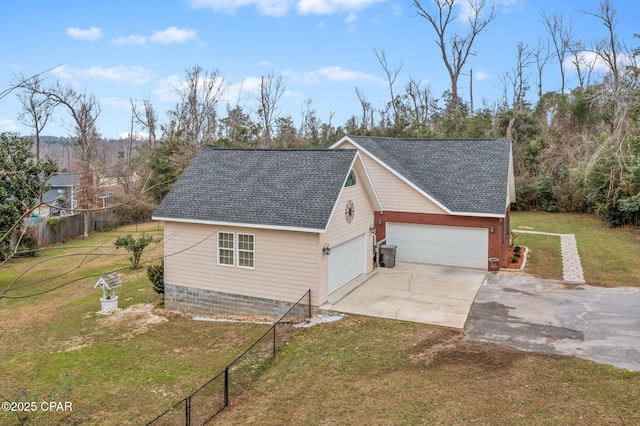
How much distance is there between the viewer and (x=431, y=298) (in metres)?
14.3

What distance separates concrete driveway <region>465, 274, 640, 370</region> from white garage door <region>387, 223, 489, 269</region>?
7.47 ft

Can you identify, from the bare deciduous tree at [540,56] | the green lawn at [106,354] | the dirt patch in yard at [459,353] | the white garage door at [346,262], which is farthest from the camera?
the bare deciduous tree at [540,56]

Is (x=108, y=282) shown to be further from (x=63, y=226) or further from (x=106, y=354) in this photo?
(x=63, y=226)

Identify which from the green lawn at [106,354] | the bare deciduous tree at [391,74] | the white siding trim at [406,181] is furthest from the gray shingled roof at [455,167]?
the bare deciduous tree at [391,74]

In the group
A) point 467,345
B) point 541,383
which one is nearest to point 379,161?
point 467,345

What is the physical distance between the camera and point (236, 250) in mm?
14383

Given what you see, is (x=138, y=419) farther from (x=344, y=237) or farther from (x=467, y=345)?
(x=344, y=237)

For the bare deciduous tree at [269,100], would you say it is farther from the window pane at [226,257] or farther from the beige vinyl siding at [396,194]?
the window pane at [226,257]

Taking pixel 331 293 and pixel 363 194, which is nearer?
pixel 331 293

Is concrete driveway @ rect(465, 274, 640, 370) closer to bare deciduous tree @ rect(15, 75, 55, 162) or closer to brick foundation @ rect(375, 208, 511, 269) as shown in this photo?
brick foundation @ rect(375, 208, 511, 269)

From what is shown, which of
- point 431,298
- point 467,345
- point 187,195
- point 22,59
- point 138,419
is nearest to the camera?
point 22,59

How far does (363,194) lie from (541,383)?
9.70 meters

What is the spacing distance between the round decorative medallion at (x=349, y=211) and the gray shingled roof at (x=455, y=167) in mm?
4712

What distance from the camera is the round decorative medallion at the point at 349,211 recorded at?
50.2ft
